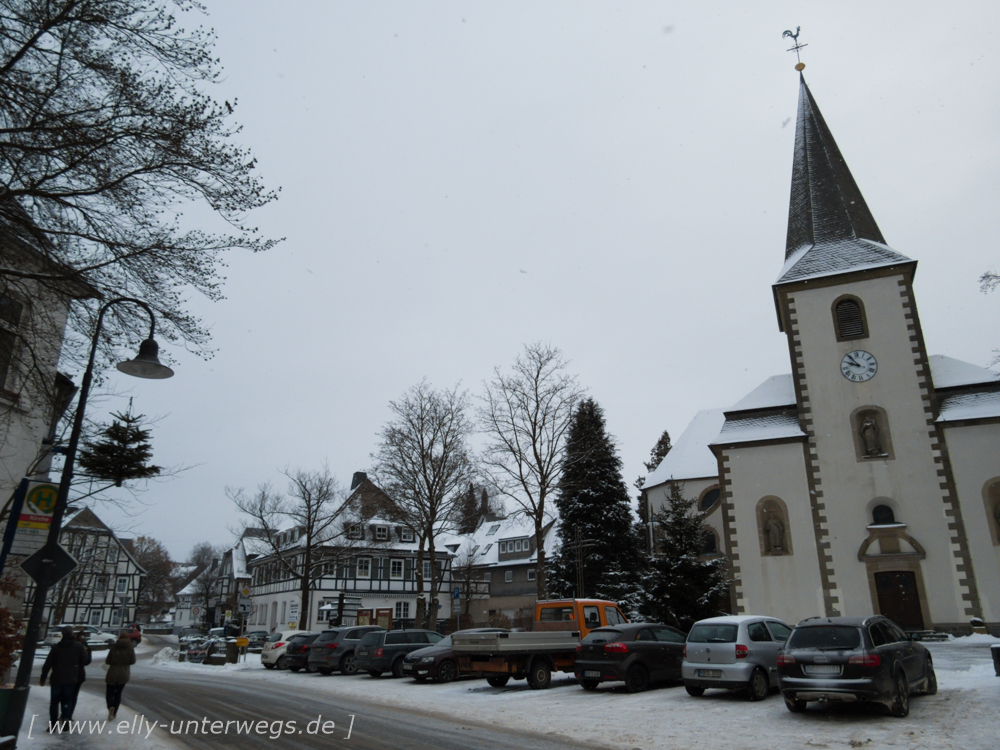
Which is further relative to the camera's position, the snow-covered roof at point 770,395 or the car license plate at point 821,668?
the snow-covered roof at point 770,395

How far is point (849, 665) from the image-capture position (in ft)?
34.5

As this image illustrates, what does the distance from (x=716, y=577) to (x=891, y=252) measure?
16.1 metres

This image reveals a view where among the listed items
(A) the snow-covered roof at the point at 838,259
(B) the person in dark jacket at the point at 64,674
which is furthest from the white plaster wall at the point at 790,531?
(B) the person in dark jacket at the point at 64,674

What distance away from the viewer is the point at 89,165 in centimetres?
905

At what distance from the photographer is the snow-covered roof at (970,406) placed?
25562 mm

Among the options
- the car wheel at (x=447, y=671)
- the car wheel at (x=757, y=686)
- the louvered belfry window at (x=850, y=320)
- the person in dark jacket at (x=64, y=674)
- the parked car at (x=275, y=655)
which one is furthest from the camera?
the louvered belfry window at (x=850, y=320)

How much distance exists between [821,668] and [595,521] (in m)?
32.1

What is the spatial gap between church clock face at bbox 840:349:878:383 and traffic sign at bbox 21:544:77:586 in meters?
27.4

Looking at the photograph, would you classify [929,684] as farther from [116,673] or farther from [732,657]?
[116,673]

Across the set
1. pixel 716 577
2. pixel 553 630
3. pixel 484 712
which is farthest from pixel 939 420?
pixel 484 712

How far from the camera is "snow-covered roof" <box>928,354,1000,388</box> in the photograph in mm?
26906

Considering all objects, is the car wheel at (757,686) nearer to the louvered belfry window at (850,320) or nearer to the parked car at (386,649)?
the parked car at (386,649)

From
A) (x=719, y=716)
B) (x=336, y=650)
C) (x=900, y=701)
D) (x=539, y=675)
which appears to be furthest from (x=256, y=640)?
(x=900, y=701)

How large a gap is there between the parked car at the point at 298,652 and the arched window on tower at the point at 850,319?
80.1 feet
